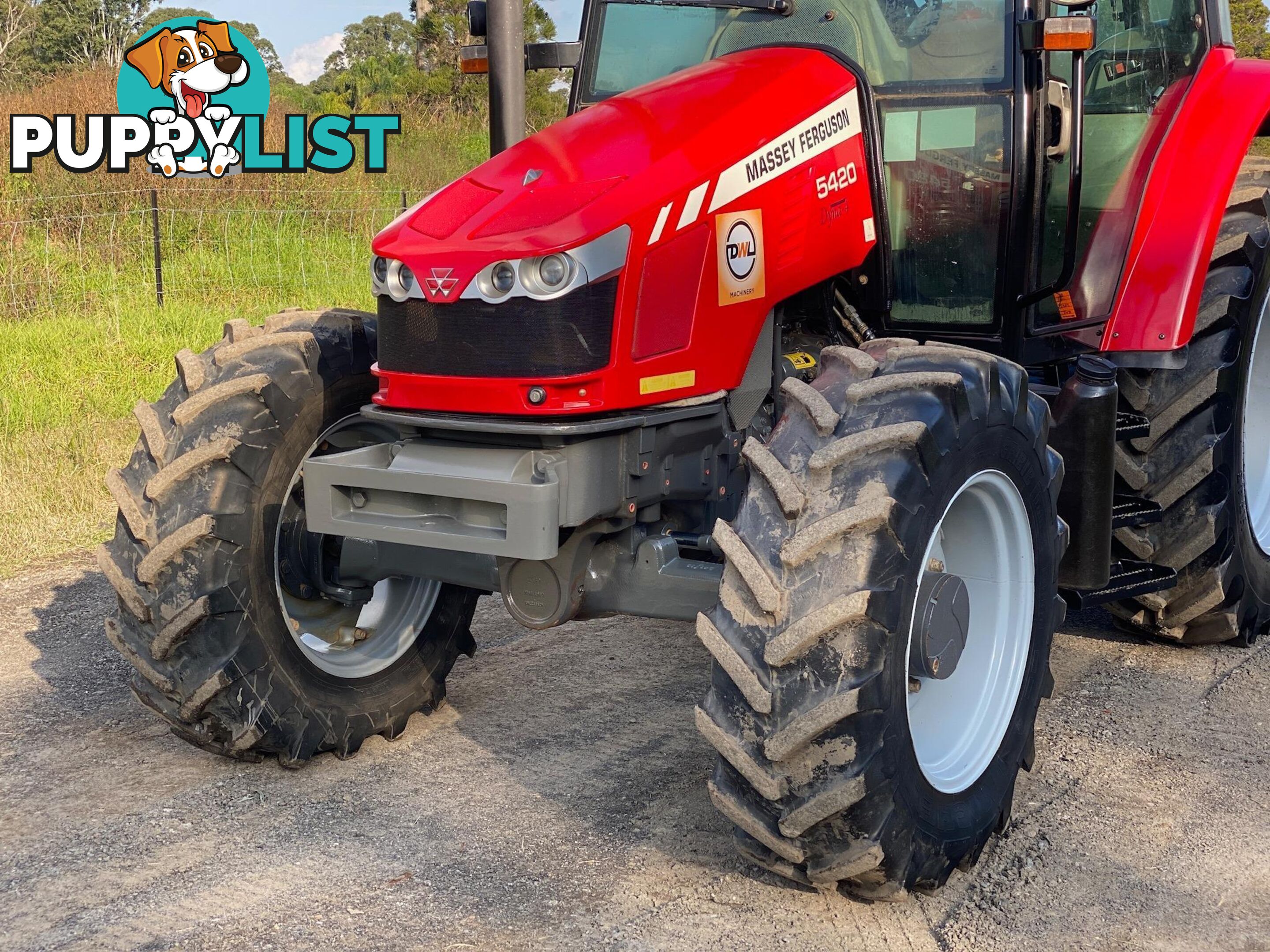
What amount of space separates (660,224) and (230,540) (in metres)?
1.42

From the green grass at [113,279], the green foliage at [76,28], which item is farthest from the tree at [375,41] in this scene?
the green grass at [113,279]

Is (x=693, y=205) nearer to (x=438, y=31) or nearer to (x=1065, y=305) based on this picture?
(x=1065, y=305)

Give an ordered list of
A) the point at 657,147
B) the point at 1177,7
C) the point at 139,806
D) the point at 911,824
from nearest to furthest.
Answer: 1. the point at 911,824
2. the point at 657,147
3. the point at 139,806
4. the point at 1177,7

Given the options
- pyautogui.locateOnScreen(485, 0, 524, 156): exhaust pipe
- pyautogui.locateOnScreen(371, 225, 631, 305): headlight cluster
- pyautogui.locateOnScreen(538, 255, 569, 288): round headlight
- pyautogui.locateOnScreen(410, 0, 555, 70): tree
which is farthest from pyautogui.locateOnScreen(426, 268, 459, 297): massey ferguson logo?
pyautogui.locateOnScreen(410, 0, 555, 70): tree

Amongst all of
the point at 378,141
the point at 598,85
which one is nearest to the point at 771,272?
the point at 598,85

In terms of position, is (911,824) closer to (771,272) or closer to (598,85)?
(771,272)

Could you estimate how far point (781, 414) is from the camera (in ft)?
12.5

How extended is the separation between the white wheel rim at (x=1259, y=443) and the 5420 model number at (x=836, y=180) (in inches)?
82.9

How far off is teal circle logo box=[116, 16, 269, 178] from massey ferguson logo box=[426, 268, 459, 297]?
10936mm

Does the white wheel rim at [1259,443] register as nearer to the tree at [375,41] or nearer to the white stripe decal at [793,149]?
the white stripe decal at [793,149]

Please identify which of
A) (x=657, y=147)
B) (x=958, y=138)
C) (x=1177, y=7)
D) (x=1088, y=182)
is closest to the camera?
(x=657, y=147)

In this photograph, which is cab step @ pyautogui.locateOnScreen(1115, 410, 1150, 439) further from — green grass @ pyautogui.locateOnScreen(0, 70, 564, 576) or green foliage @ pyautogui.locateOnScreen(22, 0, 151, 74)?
green foliage @ pyautogui.locateOnScreen(22, 0, 151, 74)

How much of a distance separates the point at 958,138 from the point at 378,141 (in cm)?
1280

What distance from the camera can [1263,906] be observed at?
323 cm
